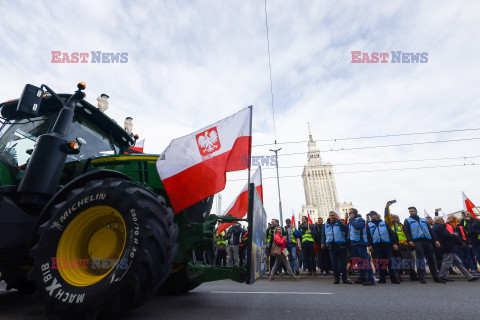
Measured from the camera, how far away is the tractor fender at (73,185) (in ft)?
9.66

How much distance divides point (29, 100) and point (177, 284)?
316cm

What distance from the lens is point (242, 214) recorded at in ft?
20.1

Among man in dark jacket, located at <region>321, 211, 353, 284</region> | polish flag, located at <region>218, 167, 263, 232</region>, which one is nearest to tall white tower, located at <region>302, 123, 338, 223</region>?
man in dark jacket, located at <region>321, 211, 353, 284</region>

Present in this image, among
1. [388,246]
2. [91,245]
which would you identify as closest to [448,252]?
[388,246]

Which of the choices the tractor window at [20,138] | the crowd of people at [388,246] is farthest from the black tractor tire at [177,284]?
the crowd of people at [388,246]

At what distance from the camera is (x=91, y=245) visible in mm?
2883

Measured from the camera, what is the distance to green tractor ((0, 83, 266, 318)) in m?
2.47

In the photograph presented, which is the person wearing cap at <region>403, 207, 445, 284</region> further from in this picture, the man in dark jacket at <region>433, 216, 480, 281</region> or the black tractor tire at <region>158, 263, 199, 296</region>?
the black tractor tire at <region>158, 263, 199, 296</region>

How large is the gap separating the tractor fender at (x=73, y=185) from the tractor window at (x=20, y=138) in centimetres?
127

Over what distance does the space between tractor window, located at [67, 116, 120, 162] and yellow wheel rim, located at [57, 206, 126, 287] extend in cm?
130

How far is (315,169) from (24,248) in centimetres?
10683

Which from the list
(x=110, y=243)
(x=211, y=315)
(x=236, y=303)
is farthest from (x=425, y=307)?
(x=110, y=243)

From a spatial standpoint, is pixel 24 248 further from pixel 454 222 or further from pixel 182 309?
pixel 454 222

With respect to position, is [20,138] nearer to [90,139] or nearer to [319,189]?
[90,139]
